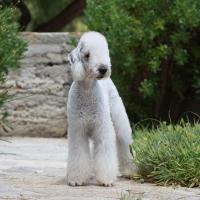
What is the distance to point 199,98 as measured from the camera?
11016mm

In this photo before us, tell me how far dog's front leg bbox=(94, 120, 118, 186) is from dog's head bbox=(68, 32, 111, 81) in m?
0.45

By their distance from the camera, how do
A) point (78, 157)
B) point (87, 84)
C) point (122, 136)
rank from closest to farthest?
point (78, 157)
point (87, 84)
point (122, 136)

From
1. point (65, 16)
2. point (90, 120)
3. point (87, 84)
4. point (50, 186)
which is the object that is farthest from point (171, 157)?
point (65, 16)

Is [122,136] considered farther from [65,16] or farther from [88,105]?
[65,16]

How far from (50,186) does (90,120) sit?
61cm

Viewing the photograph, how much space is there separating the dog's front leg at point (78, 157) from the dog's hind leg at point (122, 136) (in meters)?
0.48

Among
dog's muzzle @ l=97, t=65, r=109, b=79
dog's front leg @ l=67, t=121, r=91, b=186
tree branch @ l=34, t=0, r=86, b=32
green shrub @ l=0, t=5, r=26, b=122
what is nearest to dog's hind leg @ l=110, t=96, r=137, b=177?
dog's front leg @ l=67, t=121, r=91, b=186

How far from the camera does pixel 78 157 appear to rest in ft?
19.7

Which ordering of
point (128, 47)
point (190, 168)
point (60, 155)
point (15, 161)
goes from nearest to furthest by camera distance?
point (190, 168) → point (15, 161) → point (60, 155) → point (128, 47)

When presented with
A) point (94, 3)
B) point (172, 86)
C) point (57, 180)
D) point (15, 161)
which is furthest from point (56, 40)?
point (57, 180)

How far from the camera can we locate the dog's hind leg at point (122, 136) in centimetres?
646

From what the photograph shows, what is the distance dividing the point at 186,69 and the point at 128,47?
3.47 feet

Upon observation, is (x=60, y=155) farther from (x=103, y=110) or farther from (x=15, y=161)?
(x=103, y=110)

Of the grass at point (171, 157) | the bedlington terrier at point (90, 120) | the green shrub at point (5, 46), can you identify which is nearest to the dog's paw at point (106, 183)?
the bedlington terrier at point (90, 120)
